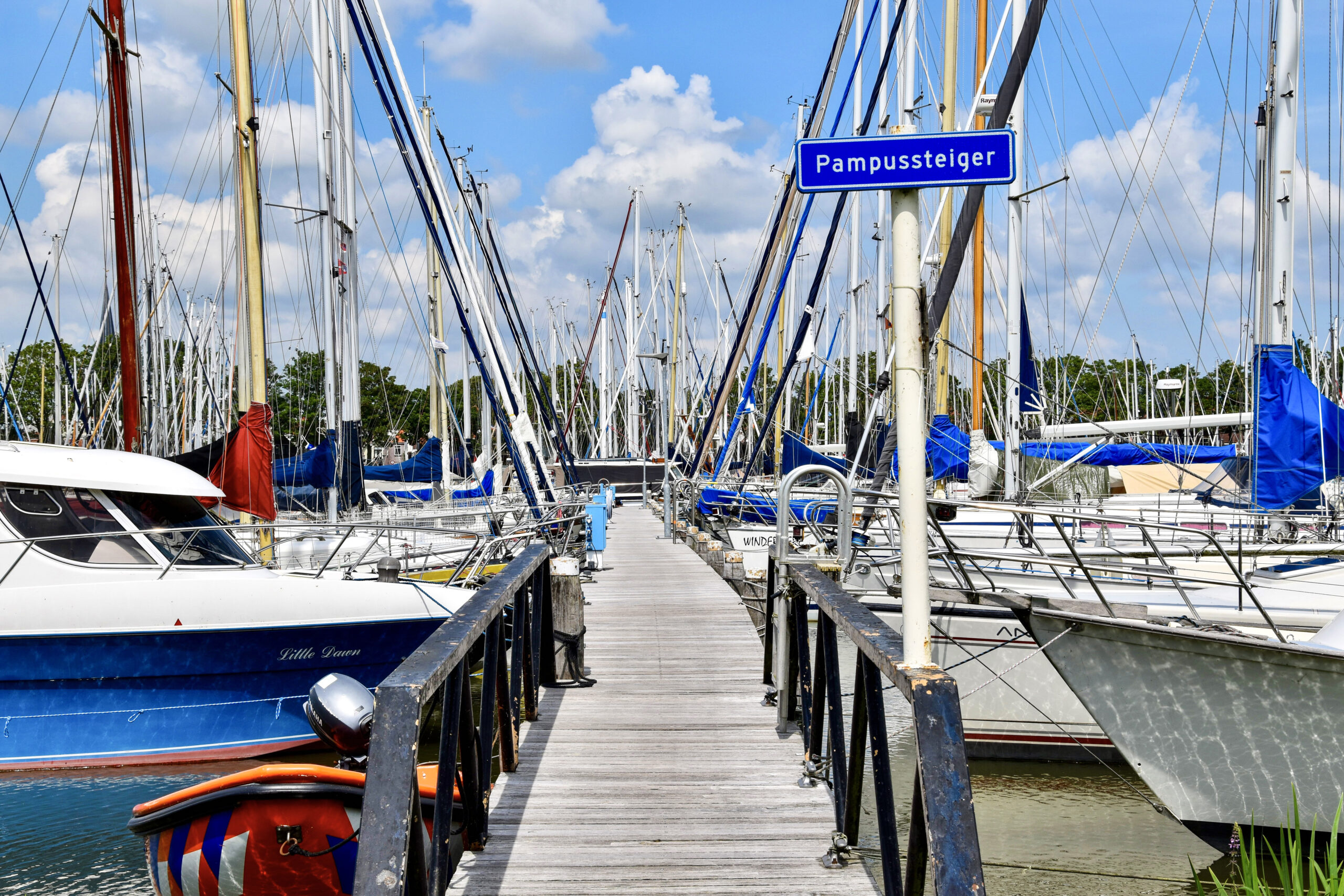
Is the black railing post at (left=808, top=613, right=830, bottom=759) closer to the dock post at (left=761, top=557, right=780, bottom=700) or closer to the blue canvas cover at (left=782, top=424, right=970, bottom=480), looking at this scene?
the dock post at (left=761, top=557, right=780, bottom=700)

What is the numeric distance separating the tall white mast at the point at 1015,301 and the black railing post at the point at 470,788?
10885 millimetres

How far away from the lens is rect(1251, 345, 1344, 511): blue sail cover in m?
11.0

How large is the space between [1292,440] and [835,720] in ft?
27.6

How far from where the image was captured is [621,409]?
64125 millimetres

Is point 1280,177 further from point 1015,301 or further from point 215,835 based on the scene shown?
point 215,835

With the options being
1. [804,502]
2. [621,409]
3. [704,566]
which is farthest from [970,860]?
[621,409]

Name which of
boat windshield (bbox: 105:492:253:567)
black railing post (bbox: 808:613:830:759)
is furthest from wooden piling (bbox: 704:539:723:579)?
black railing post (bbox: 808:613:830:759)

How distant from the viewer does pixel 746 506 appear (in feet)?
66.7

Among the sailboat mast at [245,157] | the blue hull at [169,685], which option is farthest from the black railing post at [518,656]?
the sailboat mast at [245,157]

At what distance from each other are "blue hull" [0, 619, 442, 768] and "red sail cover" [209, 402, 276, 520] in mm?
2992

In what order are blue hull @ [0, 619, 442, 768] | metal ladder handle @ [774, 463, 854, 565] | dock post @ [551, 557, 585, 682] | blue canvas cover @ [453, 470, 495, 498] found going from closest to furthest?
metal ladder handle @ [774, 463, 854, 565] → dock post @ [551, 557, 585, 682] → blue hull @ [0, 619, 442, 768] → blue canvas cover @ [453, 470, 495, 498]

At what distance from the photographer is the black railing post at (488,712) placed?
15.4 ft

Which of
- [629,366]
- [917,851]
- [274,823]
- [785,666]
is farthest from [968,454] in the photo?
[629,366]

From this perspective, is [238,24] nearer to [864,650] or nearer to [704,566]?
[704,566]
